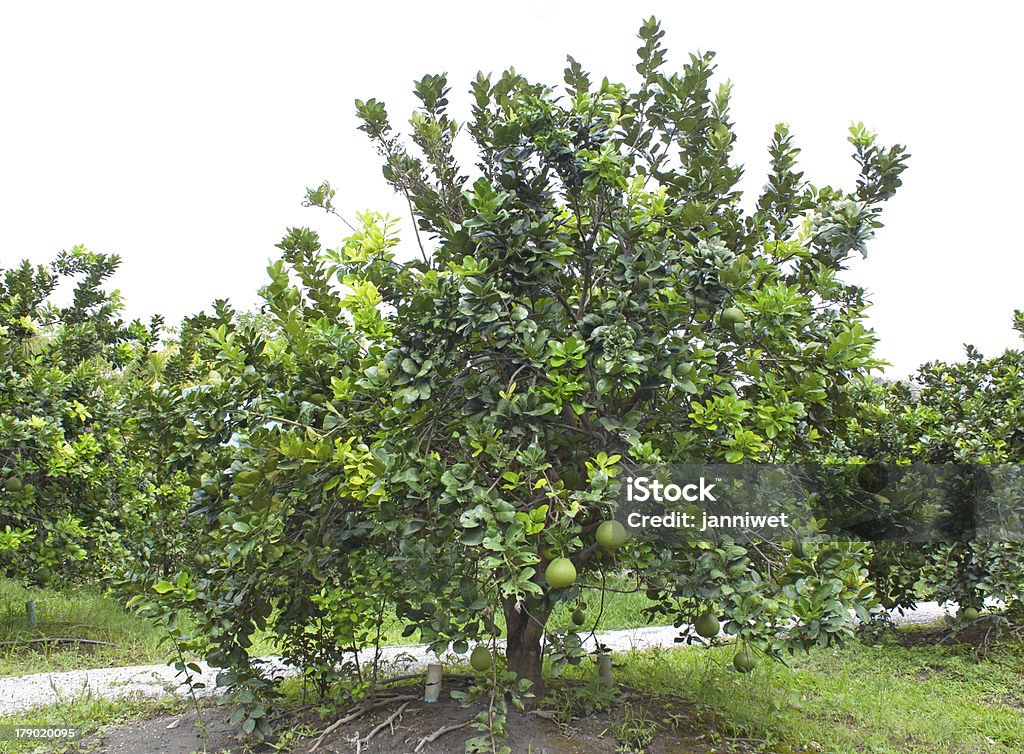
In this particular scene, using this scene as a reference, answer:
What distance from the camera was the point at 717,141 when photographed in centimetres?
362

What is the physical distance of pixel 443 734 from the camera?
350 centimetres

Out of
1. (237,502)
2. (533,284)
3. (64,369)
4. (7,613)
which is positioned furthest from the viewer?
(7,613)

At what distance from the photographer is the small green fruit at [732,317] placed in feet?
10.5

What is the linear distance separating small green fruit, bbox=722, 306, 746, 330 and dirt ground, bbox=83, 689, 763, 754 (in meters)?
1.90

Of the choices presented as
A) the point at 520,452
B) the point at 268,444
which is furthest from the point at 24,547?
the point at 520,452

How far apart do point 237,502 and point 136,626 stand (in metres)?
4.53

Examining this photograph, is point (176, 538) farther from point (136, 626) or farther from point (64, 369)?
point (64, 369)

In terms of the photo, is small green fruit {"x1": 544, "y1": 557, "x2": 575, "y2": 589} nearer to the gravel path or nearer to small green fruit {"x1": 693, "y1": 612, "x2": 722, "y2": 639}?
small green fruit {"x1": 693, "y1": 612, "x2": 722, "y2": 639}

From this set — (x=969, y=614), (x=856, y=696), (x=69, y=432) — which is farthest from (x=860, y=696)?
(x=69, y=432)

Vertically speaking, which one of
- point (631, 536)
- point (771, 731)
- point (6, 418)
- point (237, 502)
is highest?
point (6, 418)

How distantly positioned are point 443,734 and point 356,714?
0.50 meters

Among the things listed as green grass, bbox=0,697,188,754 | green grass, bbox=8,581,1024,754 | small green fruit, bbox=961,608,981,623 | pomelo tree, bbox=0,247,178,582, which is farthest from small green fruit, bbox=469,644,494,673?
small green fruit, bbox=961,608,981,623

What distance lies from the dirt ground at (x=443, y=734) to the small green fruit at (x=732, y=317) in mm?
1898

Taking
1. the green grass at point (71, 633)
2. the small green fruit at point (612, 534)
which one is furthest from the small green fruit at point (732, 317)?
the green grass at point (71, 633)
